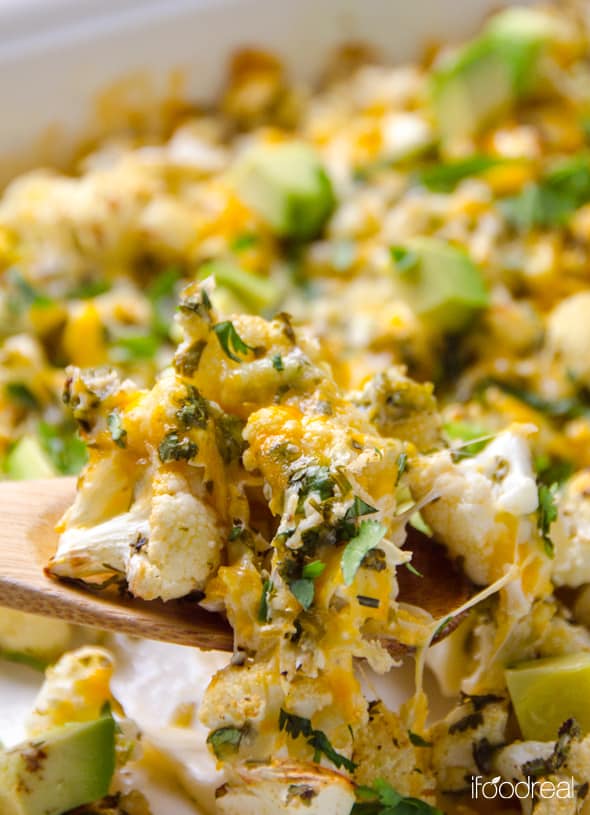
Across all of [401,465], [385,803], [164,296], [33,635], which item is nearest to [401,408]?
[401,465]

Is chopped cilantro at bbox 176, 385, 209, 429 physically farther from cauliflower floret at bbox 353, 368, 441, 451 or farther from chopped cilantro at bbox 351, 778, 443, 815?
chopped cilantro at bbox 351, 778, 443, 815

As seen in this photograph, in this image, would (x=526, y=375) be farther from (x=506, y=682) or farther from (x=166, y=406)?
(x=166, y=406)

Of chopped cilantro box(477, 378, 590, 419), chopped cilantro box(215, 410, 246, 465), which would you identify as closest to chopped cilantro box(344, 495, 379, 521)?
chopped cilantro box(215, 410, 246, 465)

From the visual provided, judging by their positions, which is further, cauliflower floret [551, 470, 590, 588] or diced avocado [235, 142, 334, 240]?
diced avocado [235, 142, 334, 240]

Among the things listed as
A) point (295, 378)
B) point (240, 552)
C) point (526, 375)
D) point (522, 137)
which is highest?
point (295, 378)

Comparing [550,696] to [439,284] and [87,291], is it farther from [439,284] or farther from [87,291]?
[87,291]

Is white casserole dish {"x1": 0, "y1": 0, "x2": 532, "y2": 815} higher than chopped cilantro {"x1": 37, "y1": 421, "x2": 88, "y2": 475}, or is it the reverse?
white casserole dish {"x1": 0, "y1": 0, "x2": 532, "y2": 815}

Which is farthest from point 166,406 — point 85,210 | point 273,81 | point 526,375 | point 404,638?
point 273,81

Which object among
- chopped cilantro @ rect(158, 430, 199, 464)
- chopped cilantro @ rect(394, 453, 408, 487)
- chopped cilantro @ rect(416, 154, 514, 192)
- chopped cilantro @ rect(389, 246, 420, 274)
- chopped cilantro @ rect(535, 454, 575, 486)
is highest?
chopped cilantro @ rect(158, 430, 199, 464)
